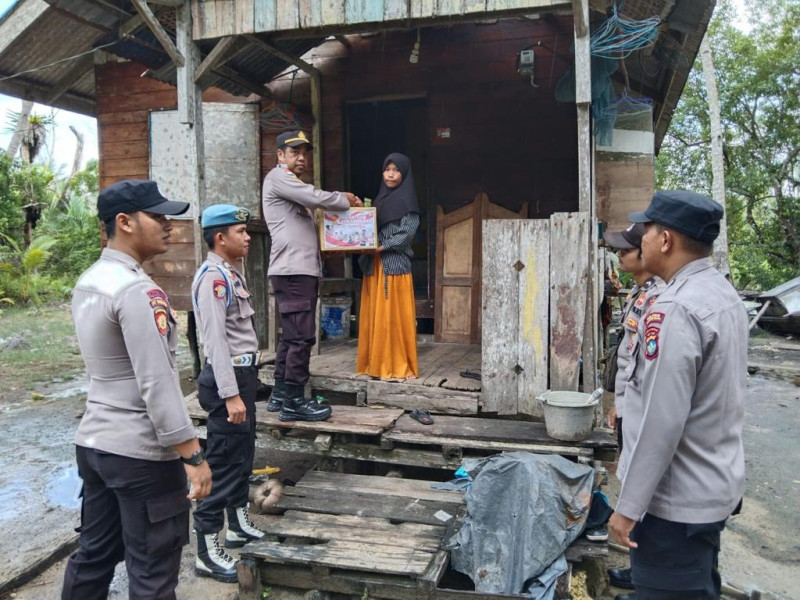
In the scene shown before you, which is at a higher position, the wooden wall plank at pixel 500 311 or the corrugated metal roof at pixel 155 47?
the corrugated metal roof at pixel 155 47

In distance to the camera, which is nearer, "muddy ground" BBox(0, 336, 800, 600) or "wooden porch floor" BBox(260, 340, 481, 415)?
"muddy ground" BBox(0, 336, 800, 600)

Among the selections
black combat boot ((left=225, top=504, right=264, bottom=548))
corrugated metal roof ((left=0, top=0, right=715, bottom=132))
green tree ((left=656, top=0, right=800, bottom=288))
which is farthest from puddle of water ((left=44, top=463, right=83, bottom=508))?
green tree ((left=656, top=0, right=800, bottom=288))

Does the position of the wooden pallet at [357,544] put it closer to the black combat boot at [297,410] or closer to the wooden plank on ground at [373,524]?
the wooden plank on ground at [373,524]

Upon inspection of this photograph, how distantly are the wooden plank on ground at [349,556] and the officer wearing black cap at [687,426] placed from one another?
54.1 inches

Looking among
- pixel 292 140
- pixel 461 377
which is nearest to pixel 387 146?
pixel 292 140

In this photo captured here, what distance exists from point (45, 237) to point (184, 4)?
14.0 m

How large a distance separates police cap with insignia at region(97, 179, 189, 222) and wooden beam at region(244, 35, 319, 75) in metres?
3.54

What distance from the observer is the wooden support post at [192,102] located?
5191mm

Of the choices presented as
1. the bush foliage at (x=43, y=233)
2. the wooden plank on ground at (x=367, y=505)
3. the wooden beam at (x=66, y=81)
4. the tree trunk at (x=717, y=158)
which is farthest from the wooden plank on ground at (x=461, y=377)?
the bush foliage at (x=43, y=233)

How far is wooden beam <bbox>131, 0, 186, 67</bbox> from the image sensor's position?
477 cm

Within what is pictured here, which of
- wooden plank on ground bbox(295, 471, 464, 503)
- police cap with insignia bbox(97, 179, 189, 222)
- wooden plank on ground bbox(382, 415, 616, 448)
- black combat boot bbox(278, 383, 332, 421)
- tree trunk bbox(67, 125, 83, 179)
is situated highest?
tree trunk bbox(67, 125, 83, 179)

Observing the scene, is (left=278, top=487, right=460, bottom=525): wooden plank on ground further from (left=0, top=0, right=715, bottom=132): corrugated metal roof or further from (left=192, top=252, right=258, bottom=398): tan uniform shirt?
(left=0, top=0, right=715, bottom=132): corrugated metal roof

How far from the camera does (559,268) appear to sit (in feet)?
14.2

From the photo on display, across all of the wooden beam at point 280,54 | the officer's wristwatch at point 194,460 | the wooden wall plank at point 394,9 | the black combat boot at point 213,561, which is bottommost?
the black combat boot at point 213,561
